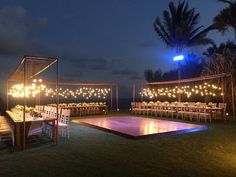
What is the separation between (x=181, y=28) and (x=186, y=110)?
8.50 metres

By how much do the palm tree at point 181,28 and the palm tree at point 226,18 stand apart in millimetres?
1975

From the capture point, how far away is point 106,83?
18906 millimetres

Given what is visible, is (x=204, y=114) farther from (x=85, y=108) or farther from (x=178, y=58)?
(x=178, y=58)

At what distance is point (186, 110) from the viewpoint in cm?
A: 1398

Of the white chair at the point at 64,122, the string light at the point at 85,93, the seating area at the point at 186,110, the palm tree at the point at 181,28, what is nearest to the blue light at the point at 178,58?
the palm tree at the point at 181,28

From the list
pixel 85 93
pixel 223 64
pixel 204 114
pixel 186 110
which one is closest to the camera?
pixel 204 114

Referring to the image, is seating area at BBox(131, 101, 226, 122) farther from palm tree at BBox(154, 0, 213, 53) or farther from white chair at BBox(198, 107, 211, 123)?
palm tree at BBox(154, 0, 213, 53)

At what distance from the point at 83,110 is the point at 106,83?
297 centimetres

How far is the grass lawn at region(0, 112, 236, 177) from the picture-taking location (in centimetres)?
501

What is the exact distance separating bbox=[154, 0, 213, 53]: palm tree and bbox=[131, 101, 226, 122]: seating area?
23.0ft

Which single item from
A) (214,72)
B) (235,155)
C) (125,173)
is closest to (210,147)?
(235,155)

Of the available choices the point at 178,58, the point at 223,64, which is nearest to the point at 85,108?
the point at 178,58

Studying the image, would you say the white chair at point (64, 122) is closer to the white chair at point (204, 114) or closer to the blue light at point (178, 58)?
the white chair at point (204, 114)

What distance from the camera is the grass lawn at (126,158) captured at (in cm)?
501
